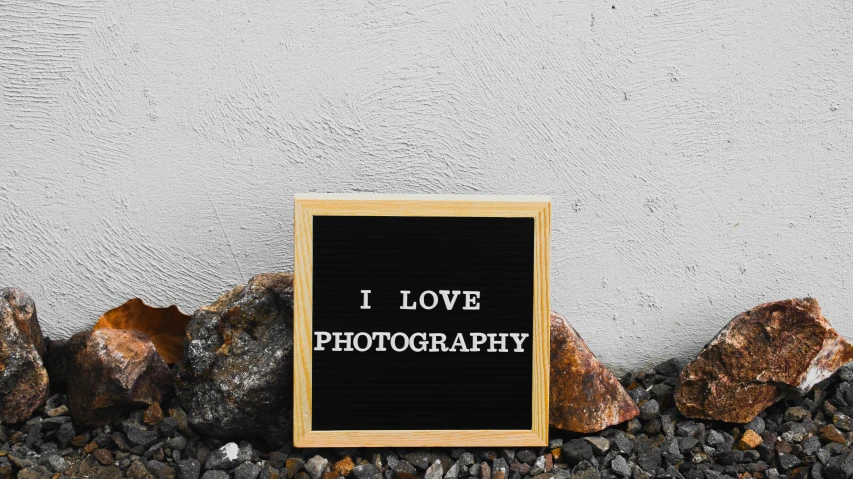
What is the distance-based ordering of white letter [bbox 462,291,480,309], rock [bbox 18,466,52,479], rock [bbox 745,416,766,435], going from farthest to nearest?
rock [bbox 745,416,766,435] → white letter [bbox 462,291,480,309] → rock [bbox 18,466,52,479]

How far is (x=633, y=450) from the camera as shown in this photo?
2.01 metres

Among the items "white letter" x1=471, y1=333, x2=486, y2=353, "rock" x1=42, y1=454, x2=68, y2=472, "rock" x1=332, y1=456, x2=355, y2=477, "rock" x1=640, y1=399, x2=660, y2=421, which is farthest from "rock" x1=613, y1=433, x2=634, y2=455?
"rock" x1=42, y1=454, x2=68, y2=472

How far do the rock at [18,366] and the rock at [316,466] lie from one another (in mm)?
757

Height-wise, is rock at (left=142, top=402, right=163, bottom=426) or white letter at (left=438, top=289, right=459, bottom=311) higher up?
white letter at (left=438, top=289, right=459, bottom=311)

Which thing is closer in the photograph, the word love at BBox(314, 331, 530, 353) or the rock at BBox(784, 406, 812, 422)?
the word love at BBox(314, 331, 530, 353)

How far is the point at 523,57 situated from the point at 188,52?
3.07ft

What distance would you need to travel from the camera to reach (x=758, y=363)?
2051mm

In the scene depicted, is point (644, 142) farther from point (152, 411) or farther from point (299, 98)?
point (152, 411)

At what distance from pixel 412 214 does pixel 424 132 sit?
13.2 inches

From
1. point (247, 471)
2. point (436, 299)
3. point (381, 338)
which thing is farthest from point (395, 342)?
point (247, 471)

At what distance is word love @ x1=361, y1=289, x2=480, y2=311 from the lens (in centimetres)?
194

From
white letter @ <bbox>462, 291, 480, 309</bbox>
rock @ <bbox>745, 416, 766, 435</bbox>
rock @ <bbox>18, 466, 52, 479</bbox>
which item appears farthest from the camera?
rock @ <bbox>745, 416, 766, 435</bbox>

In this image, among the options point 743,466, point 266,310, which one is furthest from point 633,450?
point 266,310

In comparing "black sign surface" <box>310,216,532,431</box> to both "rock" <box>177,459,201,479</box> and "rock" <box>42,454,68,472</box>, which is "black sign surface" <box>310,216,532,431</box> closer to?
"rock" <box>177,459,201,479</box>
